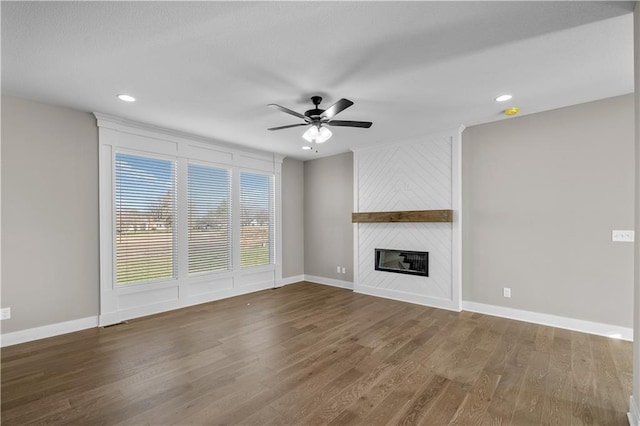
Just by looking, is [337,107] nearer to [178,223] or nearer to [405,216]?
[405,216]

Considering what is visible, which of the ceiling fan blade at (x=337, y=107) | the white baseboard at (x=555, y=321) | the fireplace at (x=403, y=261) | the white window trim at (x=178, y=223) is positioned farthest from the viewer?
the fireplace at (x=403, y=261)

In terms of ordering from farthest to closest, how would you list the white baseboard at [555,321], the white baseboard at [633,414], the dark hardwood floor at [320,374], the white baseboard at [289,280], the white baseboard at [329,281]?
the white baseboard at [289,280], the white baseboard at [329,281], the white baseboard at [555,321], the dark hardwood floor at [320,374], the white baseboard at [633,414]

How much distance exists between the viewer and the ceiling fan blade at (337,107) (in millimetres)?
2697

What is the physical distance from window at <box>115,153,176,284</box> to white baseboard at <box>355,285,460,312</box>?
3356 millimetres

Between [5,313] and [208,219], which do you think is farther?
[208,219]

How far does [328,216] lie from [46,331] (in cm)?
468

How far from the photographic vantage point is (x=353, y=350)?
9.98 ft

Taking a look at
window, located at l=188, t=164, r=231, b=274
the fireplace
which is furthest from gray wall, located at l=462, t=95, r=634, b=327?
window, located at l=188, t=164, r=231, b=274

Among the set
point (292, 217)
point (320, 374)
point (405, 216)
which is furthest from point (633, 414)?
point (292, 217)

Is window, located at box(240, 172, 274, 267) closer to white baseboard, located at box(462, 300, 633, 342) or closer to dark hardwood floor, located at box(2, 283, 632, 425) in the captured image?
dark hardwood floor, located at box(2, 283, 632, 425)

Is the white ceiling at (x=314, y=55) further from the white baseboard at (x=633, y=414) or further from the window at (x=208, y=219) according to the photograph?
the white baseboard at (x=633, y=414)

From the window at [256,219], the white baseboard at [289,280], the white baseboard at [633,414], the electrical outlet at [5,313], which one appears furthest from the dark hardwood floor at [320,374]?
the white baseboard at [289,280]

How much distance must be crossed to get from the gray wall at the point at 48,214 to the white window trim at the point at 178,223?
126 mm

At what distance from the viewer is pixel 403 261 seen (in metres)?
5.01
